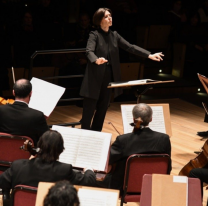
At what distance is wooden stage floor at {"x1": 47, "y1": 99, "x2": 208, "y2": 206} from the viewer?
5.73 metres

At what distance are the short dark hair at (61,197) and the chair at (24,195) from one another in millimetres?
772

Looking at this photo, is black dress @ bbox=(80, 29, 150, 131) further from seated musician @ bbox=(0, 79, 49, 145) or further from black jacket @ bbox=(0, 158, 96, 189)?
black jacket @ bbox=(0, 158, 96, 189)

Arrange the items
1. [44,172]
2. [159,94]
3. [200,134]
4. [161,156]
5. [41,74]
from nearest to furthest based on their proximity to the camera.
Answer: [44,172], [161,156], [200,134], [41,74], [159,94]

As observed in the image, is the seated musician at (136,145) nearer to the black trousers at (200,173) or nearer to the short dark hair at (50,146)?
the black trousers at (200,173)

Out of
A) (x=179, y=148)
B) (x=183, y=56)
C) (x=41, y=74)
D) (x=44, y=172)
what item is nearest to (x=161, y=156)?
(x=44, y=172)

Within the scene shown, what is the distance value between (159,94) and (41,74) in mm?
2155

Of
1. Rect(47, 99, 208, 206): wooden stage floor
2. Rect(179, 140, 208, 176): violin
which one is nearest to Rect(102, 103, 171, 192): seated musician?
Rect(179, 140, 208, 176): violin

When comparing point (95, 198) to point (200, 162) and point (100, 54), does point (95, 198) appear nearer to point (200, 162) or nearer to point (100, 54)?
point (200, 162)

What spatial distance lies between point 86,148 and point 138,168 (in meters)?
0.39

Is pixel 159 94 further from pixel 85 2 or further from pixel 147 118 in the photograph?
pixel 147 118

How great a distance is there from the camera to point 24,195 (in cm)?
299

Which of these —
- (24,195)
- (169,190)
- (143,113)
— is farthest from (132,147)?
(24,195)

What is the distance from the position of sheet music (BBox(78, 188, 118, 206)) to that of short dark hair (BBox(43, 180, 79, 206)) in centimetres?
62

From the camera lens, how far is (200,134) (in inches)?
251
